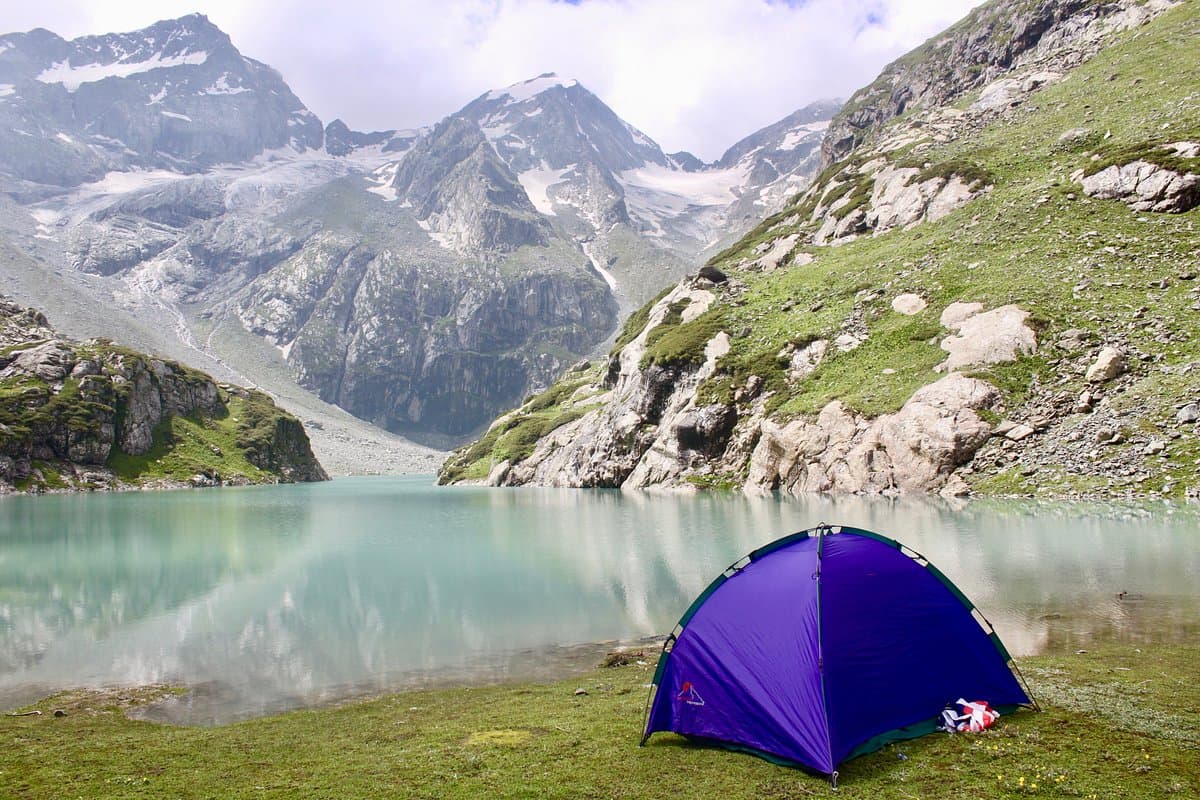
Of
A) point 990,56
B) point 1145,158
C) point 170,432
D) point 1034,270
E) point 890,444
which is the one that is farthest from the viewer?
point 990,56

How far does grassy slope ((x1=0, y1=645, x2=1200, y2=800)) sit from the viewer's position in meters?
9.40

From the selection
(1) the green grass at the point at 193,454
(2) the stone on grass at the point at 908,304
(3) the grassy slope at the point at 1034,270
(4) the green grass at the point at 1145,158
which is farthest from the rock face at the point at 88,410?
(4) the green grass at the point at 1145,158

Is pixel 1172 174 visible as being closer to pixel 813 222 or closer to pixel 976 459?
pixel 976 459

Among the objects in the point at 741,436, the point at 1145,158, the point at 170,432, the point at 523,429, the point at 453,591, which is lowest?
the point at 453,591

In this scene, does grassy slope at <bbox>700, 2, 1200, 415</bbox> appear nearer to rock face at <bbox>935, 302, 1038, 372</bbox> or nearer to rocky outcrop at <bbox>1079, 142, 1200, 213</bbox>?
rocky outcrop at <bbox>1079, 142, 1200, 213</bbox>

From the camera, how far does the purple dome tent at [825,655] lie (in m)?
11.0

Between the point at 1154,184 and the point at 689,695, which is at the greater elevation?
the point at 1154,184

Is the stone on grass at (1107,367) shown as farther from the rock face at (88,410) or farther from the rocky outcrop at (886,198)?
the rock face at (88,410)

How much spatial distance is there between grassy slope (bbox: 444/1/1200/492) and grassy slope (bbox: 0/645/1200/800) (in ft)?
125

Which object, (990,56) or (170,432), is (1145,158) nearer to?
(990,56)

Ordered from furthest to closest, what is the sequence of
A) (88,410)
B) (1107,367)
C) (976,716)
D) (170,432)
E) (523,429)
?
(523,429)
(170,432)
(88,410)
(1107,367)
(976,716)

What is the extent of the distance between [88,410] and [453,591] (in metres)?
128

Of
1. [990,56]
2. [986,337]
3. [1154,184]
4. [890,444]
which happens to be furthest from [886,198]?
[990,56]

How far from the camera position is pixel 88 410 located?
12144 centimetres
